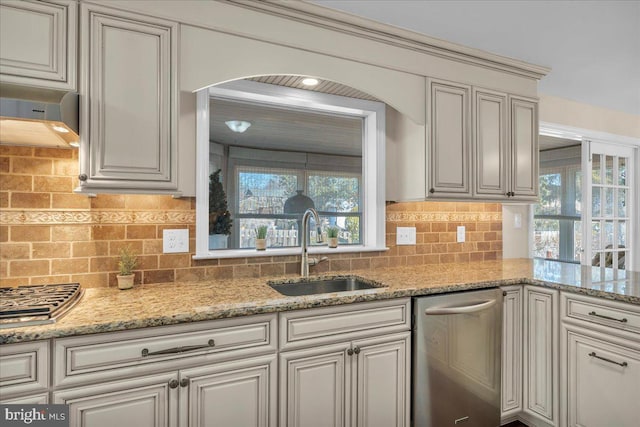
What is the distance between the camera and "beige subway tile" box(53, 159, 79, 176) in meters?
1.78

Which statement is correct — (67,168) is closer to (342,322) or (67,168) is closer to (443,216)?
(342,322)

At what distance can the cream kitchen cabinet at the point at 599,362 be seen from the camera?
5.74 feet

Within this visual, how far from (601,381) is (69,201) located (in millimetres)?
2865

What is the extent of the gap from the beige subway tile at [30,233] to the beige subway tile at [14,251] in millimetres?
28

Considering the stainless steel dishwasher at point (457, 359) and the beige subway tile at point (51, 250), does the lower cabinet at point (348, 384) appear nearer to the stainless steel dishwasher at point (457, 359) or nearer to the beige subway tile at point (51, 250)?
the stainless steel dishwasher at point (457, 359)

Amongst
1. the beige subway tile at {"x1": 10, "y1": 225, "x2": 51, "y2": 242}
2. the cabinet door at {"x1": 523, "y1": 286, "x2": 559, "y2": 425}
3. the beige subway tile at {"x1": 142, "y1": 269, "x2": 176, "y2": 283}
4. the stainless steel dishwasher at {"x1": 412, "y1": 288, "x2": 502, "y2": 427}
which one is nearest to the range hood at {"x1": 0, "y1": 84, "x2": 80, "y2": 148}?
the beige subway tile at {"x1": 10, "y1": 225, "x2": 51, "y2": 242}

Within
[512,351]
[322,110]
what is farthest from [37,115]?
[512,351]

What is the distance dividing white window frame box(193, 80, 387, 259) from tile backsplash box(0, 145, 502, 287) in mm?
66

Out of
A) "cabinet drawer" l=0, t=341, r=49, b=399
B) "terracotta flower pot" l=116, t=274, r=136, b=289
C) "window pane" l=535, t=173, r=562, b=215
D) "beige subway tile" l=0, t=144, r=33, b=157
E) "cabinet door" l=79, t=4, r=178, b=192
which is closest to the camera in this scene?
"cabinet drawer" l=0, t=341, r=49, b=399

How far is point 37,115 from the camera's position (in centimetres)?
127

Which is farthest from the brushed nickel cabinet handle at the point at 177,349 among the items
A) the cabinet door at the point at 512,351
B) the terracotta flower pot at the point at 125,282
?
the cabinet door at the point at 512,351

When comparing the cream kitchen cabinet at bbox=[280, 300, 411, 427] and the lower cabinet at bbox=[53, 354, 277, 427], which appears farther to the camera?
the cream kitchen cabinet at bbox=[280, 300, 411, 427]

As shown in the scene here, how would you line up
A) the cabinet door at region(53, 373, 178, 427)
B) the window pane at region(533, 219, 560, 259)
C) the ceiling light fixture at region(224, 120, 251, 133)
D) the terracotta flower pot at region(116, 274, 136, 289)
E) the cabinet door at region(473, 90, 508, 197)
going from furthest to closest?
the window pane at region(533, 219, 560, 259)
the cabinet door at region(473, 90, 508, 197)
the ceiling light fixture at region(224, 120, 251, 133)
the terracotta flower pot at region(116, 274, 136, 289)
the cabinet door at region(53, 373, 178, 427)

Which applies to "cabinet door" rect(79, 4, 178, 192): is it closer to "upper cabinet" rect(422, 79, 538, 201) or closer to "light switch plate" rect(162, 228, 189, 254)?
"light switch plate" rect(162, 228, 189, 254)
